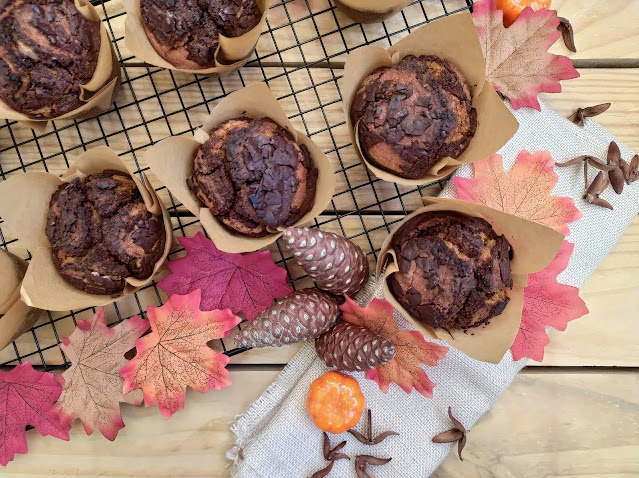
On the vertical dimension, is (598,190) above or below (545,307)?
above

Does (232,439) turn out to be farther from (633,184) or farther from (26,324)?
(633,184)

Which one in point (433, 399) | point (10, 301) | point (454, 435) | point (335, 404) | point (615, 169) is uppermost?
point (10, 301)

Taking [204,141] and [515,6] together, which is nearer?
[204,141]

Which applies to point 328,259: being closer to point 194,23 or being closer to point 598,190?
point 194,23

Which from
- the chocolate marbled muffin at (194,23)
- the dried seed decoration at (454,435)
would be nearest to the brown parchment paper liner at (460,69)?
the chocolate marbled muffin at (194,23)

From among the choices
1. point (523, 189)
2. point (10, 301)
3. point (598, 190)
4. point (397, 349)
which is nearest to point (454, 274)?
point (397, 349)

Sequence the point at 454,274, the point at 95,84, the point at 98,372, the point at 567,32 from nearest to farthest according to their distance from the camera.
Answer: the point at 454,274
the point at 95,84
the point at 98,372
the point at 567,32

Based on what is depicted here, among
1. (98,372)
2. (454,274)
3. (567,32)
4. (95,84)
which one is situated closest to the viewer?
(454,274)
